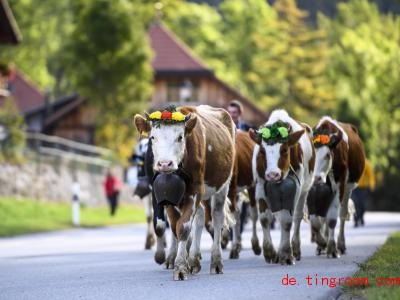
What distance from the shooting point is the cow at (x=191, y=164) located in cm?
1638

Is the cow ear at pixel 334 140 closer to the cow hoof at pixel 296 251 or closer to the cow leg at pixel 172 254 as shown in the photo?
the cow hoof at pixel 296 251

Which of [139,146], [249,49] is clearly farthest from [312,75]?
[139,146]

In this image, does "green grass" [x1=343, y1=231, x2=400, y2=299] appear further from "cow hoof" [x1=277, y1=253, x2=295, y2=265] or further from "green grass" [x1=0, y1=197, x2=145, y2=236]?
"green grass" [x1=0, y1=197, x2=145, y2=236]

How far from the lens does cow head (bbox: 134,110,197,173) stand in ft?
53.6

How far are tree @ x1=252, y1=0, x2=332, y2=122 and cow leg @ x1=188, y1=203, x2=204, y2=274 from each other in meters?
80.5

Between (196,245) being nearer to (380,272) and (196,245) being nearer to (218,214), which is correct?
(218,214)

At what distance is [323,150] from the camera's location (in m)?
21.3

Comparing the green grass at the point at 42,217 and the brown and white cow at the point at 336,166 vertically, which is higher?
the brown and white cow at the point at 336,166

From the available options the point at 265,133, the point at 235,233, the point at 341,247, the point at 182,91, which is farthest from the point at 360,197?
the point at 182,91

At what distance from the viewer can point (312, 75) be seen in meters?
101

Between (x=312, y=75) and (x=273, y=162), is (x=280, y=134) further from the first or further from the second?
(x=312, y=75)

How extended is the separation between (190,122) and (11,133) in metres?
27.5

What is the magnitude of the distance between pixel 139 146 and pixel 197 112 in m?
7.53

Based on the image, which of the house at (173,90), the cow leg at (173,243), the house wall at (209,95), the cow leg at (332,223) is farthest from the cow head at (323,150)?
the house wall at (209,95)
